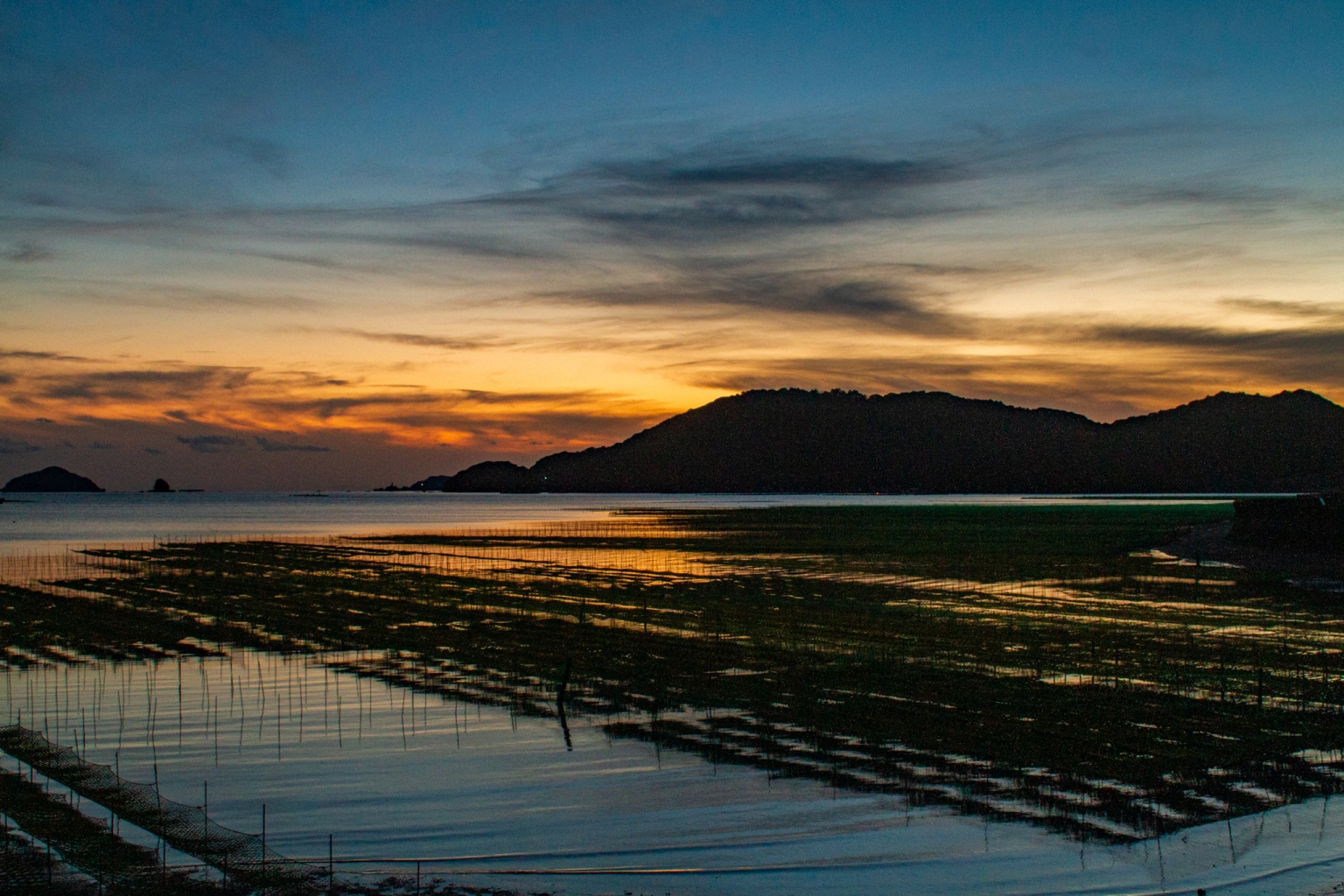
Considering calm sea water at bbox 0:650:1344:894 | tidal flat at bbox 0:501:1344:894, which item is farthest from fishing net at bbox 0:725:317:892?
calm sea water at bbox 0:650:1344:894

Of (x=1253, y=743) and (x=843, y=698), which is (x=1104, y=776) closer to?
(x=1253, y=743)

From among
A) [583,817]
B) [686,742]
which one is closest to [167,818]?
[583,817]

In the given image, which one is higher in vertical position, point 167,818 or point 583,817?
point 167,818

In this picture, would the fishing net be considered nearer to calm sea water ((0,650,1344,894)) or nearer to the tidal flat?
the tidal flat

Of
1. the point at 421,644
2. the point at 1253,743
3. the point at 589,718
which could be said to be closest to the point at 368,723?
the point at 589,718

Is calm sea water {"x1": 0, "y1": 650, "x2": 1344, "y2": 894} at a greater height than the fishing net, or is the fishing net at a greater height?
the fishing net

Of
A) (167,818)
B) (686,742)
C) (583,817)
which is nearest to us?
(167,818)

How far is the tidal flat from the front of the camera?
38.4 feet

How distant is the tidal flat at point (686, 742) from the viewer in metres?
11.7

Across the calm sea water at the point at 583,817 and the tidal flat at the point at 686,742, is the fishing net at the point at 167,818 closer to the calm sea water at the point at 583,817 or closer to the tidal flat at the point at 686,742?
the tidal flat at the point at 686,742

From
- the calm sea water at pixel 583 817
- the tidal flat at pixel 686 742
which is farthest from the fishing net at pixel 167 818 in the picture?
the calm sea water at pixel 583 817

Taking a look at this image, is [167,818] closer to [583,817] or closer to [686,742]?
[583,817]

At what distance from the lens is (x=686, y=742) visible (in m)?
16.9

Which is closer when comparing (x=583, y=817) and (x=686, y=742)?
(x=583, y=817)
